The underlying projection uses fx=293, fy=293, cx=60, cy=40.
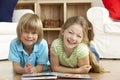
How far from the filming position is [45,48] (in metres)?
1.89

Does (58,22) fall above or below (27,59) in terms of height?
above

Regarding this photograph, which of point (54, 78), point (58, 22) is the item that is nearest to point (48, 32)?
point (58, 22)

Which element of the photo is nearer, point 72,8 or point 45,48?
point 45,48

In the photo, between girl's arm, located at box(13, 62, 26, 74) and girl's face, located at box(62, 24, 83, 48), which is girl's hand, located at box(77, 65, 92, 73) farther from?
girl's arm, located at box(13, 62, 26, 74)

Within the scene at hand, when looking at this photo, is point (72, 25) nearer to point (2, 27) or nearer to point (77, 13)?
point (2, 27)

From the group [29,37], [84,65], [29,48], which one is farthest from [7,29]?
[84,65]

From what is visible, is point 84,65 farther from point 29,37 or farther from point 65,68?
point 29,37

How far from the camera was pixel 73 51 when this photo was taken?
1.84 meters

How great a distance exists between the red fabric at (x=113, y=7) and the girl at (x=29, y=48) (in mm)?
1328

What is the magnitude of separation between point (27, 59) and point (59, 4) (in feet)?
6.88

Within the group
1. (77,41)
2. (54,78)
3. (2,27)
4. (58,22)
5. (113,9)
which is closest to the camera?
(54,78)

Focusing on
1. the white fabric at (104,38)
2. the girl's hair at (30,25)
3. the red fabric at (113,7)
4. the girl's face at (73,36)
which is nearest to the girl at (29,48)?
the girl's hair at (30,25)

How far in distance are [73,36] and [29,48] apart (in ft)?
1.04

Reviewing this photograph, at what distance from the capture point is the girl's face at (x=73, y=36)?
1.76 m
